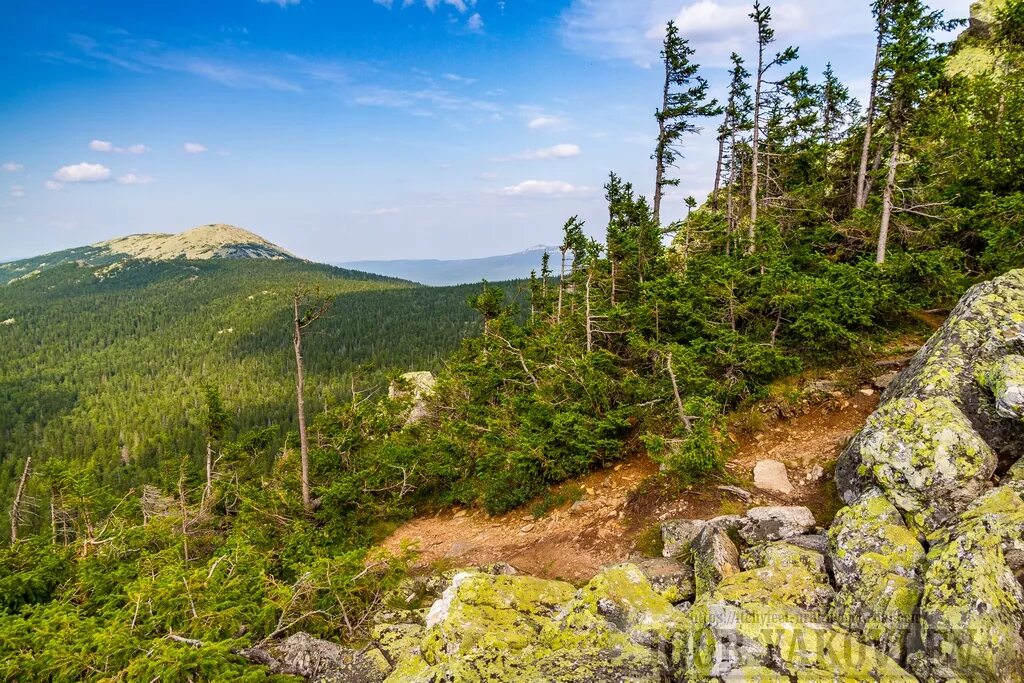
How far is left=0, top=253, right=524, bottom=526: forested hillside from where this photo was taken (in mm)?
98688

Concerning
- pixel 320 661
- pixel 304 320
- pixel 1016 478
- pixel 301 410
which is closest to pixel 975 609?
pixel 1016 478

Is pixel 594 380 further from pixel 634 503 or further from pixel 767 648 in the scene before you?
pixel 767 648

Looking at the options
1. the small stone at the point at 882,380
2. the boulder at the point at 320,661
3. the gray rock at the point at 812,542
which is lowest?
the boulder at the point at 320,661

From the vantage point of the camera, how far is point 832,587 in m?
6.58

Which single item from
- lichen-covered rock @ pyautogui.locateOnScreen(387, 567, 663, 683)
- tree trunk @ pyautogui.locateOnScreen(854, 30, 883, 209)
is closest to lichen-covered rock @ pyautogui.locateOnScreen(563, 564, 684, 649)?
lichen-covered rock @ pyautogui.locateOnScreen(387, 567, 663, 683)

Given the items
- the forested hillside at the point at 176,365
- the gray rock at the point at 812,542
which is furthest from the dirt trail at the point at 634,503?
the forested hillside at the point at 176,365

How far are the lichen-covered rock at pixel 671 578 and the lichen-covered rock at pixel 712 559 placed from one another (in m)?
0.21

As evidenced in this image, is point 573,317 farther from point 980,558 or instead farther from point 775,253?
point 980,558

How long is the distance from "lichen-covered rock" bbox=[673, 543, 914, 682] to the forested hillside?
254ft

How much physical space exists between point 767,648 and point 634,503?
769 centimetres

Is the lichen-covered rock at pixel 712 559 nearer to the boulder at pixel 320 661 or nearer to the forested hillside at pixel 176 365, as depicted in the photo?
the boulder at pixel 320 661

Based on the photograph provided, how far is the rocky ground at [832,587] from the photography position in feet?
15.5

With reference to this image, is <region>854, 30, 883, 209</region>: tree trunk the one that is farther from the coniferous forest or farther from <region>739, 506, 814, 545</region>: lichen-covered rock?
<region>739, 506, 814, 545</region>: lichen-covered rock

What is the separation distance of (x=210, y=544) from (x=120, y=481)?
7410 centimetres
